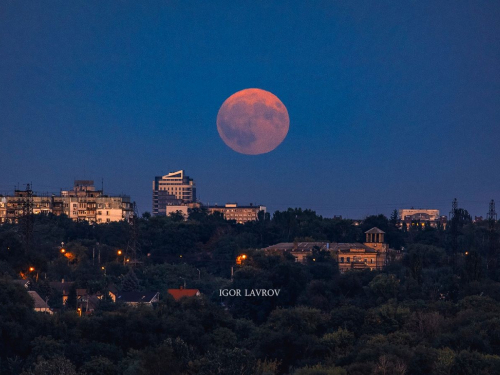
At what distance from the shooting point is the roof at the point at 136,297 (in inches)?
2336

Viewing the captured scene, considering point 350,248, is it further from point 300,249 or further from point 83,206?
point 83,206

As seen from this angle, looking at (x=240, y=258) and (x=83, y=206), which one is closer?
(x=240, y=258)

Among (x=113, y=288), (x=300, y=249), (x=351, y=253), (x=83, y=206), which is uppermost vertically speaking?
(x=83, y=206)

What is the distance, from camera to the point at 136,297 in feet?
200

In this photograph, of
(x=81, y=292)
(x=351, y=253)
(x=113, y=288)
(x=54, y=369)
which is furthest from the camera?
(x=351, y=253)

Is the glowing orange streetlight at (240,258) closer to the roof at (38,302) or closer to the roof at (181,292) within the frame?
the roof at (181,292)

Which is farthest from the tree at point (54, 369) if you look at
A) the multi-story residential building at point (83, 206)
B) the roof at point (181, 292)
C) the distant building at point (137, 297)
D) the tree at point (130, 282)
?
the multi-story residential building at point (83, 206)

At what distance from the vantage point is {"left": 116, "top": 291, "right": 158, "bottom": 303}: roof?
5934cm

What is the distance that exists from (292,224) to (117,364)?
73.7 m

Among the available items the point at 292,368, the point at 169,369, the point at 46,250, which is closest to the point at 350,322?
the point at 292,368

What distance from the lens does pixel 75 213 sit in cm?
15000

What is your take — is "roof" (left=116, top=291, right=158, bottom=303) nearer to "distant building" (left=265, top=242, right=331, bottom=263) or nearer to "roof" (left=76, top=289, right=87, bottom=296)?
"roof" (left=76, top=289, right=87, bottom=296)

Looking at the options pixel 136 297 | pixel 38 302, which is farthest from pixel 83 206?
pixel 38 302

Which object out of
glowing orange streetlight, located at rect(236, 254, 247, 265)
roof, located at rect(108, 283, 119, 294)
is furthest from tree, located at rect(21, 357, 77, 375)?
glowing orange streetlight, located at rect(236, 254, 247, 265)
